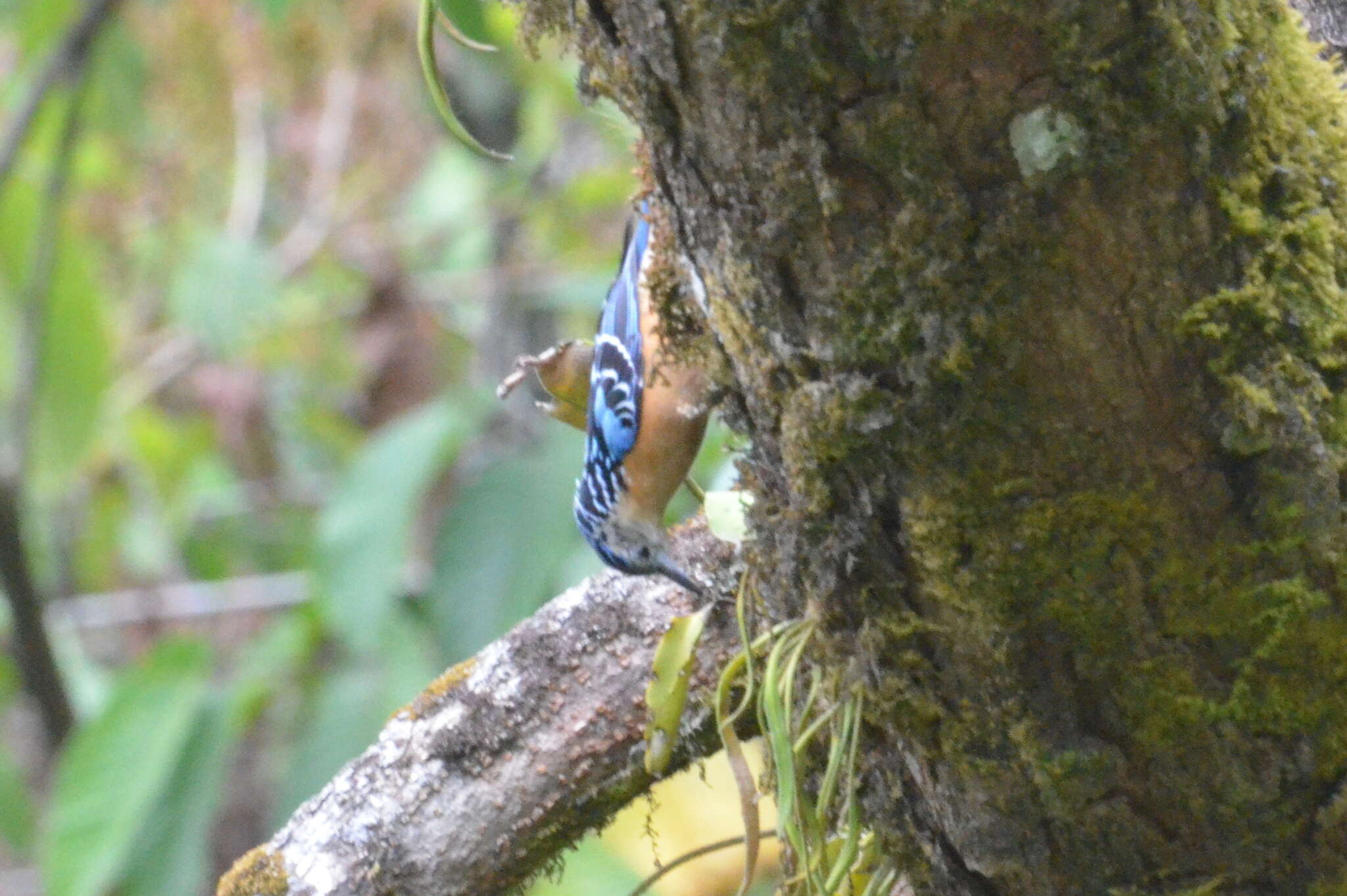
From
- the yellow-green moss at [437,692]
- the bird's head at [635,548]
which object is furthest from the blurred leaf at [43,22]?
the yellow-green moss at [437,692]

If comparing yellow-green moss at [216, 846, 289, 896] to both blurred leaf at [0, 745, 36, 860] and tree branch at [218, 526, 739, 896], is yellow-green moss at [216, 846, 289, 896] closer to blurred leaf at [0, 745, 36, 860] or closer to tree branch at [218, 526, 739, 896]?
tree branch at [218, 526, 739, 896]

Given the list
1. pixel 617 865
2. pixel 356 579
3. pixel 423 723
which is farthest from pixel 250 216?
pixel 423 723

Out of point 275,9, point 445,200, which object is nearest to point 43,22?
point 275,9

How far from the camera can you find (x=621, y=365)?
200cm

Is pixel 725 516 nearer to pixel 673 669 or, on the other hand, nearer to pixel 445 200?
pixel 673 669

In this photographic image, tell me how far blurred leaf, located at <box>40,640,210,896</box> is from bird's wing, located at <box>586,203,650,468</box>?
1828mm

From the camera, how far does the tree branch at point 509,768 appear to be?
5.20 feet

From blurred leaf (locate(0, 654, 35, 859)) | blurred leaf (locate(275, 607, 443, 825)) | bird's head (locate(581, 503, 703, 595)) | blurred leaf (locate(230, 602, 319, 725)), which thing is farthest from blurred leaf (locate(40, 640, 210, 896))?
bird's head (locate(581, 503, 703, 595))

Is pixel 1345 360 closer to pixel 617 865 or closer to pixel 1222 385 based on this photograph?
pixel 1222 385

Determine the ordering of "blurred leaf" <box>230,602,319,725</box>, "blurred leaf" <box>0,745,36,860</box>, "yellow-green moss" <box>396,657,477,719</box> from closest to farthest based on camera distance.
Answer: "yellow-green moss" <box>396,657,477,719</box> → "blurred leaf" <box>230,602,319,725</box> → "blurred leaf" <box>0,745,36,860</box>

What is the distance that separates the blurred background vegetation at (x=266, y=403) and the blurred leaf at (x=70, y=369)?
0.01 meters

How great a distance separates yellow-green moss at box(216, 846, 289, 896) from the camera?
161 cm

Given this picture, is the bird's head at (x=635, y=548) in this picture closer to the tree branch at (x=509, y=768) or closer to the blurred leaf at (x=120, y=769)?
the tree branch at (x=509, y=768)

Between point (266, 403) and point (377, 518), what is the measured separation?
2.61m
